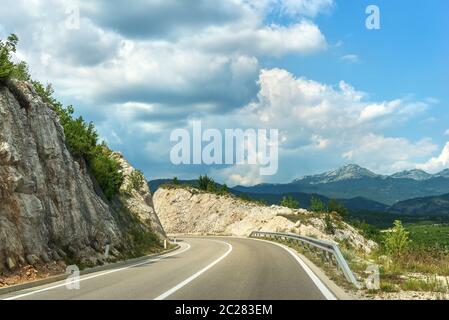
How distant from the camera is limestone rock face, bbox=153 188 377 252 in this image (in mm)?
76812

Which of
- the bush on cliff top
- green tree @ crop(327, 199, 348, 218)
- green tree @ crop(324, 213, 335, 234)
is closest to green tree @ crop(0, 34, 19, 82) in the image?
the bush on cliff top

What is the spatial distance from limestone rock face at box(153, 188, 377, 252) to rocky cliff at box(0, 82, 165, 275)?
4926cm

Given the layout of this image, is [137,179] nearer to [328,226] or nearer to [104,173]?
[104,173]

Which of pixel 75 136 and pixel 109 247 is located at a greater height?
pixel 75 136

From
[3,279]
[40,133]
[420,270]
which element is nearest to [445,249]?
[420,270]

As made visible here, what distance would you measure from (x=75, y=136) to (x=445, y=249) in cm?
1996

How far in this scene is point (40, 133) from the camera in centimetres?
2138

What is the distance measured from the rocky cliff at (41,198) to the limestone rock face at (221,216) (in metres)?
Answer: 49.3

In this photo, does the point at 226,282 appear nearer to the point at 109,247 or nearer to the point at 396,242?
the point at 109,247

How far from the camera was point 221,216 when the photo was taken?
8675 centimetres

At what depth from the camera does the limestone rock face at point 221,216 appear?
252 ft

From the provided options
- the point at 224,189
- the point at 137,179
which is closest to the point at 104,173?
the point at 137,179

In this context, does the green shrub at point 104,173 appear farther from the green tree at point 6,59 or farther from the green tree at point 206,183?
the green tree at point 206,183

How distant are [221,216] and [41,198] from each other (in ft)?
223
